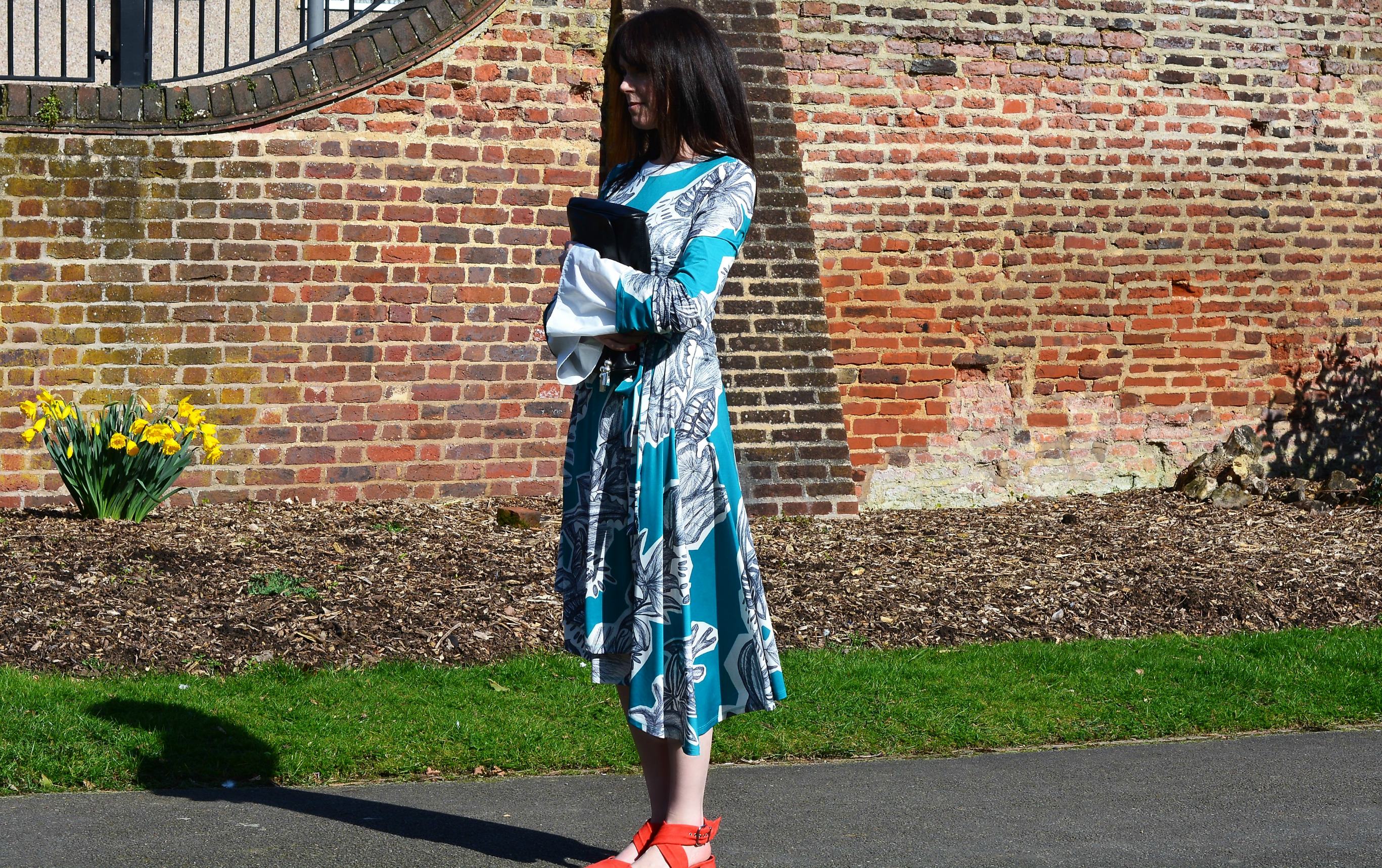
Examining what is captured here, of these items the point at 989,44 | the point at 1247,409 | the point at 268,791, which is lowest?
the point at 268,791

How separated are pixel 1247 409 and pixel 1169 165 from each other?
1.75 m

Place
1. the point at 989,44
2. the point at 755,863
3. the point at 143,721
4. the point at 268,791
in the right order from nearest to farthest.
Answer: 1. the point at 755,863
2. the point at 268,791
3. the point at 143,721
4. the point at 989,44

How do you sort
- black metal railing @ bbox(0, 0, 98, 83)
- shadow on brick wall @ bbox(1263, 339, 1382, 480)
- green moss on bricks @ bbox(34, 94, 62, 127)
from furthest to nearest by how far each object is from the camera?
black metal railing @ bbox(0, 0, 98, 83)
shadow on brick wall @ bbox(1263, 339, 1382, 480)
green moss on bricks @ bbox(34, 94, 62, 127)

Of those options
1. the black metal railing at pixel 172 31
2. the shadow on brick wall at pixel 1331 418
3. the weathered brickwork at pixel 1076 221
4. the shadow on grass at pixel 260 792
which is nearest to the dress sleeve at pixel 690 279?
the shadow on grass at pixel 260 792

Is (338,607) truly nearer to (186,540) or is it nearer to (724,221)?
(186,540)

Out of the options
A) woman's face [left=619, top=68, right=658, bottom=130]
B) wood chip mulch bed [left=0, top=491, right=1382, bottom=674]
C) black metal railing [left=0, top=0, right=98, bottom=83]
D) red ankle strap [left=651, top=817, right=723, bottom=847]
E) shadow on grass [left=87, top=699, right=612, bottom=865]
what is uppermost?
black metal railing [left=0, top=0, right=98, bottom=83]

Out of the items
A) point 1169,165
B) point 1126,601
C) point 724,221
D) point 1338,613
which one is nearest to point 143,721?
point 724,221

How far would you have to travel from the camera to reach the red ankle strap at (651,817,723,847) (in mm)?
2885

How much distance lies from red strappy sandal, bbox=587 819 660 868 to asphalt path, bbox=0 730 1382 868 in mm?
244

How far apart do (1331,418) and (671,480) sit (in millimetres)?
7744

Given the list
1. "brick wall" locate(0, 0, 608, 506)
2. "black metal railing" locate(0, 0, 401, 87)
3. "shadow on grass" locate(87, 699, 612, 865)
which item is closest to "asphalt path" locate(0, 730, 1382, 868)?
"shadow on grass" locate(87, 699, 612, 865)

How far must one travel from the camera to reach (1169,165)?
337 inches

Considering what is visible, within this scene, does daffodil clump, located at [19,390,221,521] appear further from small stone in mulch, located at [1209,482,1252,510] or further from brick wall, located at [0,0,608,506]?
small stone in mulch, located at [1209,482,1252,510]

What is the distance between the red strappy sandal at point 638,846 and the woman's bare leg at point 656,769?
0.04 feet
